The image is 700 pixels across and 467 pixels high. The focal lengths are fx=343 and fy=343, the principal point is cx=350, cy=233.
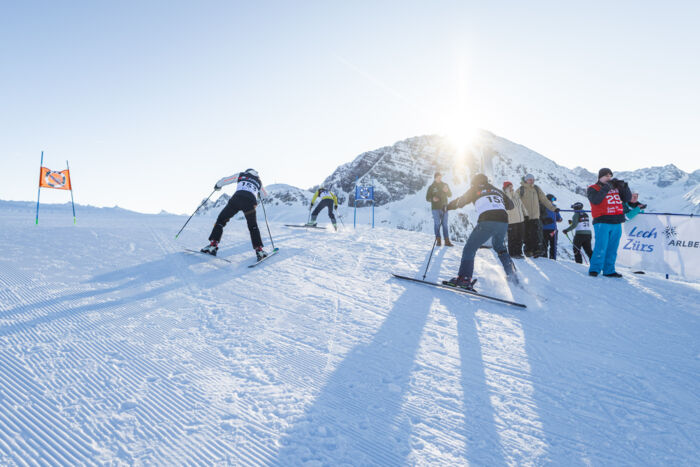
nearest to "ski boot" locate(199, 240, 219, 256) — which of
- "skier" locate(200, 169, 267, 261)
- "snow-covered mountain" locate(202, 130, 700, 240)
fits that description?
"skier" locate(200, 169, 267, 261)

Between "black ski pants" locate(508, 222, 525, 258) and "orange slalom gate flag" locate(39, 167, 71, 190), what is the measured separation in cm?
1428

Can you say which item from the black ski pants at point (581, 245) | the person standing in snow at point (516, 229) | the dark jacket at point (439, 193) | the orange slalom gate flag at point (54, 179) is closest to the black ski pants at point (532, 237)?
the person standing in snow at point (516, 229)

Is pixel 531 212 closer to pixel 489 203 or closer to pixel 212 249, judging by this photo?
pixel 489 203

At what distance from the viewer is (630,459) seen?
1946 millimetres

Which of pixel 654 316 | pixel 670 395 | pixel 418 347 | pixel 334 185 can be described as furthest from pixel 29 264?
pixel 334 185

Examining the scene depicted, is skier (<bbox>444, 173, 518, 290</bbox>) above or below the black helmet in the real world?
below

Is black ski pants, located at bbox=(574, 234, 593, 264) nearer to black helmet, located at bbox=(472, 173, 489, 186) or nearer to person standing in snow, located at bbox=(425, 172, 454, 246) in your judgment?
person standing in snow, located at bbox=(425, 172, 454, 246)

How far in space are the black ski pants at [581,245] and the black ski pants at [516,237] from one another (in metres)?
1.84

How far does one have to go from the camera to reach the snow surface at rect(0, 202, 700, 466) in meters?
1.90

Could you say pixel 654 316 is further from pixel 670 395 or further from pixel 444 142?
pixel 444 142

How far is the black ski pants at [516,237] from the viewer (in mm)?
8125

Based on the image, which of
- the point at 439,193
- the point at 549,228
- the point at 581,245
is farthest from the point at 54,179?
the point at 581,245

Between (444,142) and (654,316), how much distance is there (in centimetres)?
13966

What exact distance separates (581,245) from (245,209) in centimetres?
844
